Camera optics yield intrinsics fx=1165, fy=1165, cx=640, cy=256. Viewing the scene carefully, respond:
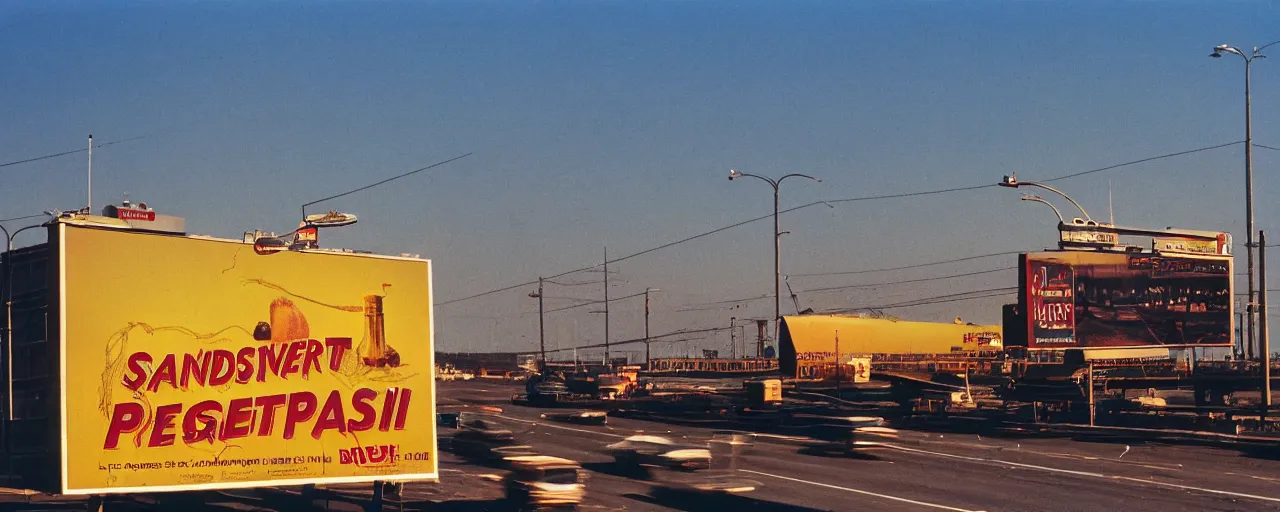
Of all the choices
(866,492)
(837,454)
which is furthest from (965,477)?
(837,454)

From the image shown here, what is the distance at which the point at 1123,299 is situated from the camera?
4919 cm

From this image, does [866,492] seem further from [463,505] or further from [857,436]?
[857,436]

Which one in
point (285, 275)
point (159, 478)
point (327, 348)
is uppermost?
point (285, 275)

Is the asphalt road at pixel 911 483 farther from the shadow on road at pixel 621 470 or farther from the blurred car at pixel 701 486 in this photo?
the blurred car at pixel 701 486

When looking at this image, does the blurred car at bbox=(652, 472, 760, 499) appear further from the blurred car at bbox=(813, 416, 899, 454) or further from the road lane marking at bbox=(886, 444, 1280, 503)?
the blurred car at bbox=(813, 416, 899, 454)

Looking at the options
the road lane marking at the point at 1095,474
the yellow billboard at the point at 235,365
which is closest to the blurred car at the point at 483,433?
the road lane marking at the point at 1095,474

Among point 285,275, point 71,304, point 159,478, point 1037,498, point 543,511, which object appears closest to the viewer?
point 71,304

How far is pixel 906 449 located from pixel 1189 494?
1181 centimetres

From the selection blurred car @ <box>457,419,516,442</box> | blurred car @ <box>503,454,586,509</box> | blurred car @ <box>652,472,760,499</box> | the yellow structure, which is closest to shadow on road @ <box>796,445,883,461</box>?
blurred car @ <box>652,472,760,499</box>

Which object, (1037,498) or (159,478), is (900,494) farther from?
(159,478)

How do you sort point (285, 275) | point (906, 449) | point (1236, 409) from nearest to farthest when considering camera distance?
point (285, 275) < point (906, 449) < point (1236, 409)

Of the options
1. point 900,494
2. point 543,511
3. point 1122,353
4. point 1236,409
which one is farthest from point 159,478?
point 1122,353

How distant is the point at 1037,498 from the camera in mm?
24891

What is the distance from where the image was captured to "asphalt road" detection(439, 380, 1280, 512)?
2398 centimetres
